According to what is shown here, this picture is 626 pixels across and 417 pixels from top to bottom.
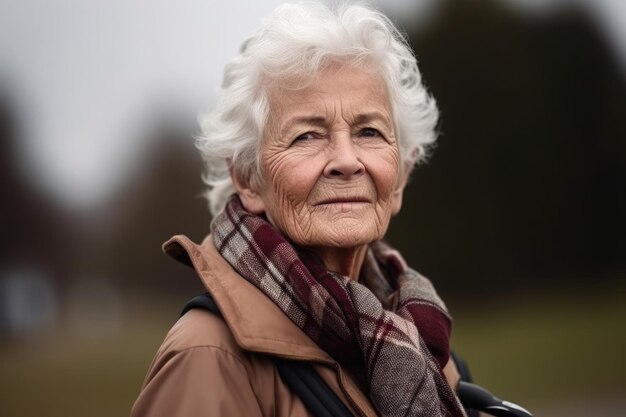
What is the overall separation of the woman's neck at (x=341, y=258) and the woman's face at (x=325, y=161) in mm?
60

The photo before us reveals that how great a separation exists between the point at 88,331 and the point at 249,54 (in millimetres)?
25553

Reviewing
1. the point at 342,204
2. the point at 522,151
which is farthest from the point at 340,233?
the point at 522,151

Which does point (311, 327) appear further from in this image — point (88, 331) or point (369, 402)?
point (88, 331)

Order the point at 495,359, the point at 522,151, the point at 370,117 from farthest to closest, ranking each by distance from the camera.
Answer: the point at 522,151 → the point at 495,359 → the point at 370,117

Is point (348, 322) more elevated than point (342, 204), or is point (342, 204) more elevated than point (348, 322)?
point (342, 204)

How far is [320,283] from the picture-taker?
8.51 ft

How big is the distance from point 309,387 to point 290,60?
1.03m

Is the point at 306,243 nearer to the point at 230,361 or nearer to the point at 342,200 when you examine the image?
the point at 342,200

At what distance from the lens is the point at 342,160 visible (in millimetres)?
2635

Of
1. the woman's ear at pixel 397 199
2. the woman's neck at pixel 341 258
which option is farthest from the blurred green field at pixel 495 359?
A: the woman's neck at pixel 341 258

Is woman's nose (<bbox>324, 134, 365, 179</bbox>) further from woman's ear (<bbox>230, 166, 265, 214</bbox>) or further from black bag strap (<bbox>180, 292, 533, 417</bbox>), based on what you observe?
black bag strap (<bbox>180, 292, 533, 417</bbox>)

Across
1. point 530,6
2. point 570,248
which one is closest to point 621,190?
point 570,248

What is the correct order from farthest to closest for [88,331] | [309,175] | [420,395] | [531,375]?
[88,331] → [531,375] → [309,175] → [420,395]

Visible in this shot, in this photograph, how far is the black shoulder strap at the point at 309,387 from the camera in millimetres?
2398
